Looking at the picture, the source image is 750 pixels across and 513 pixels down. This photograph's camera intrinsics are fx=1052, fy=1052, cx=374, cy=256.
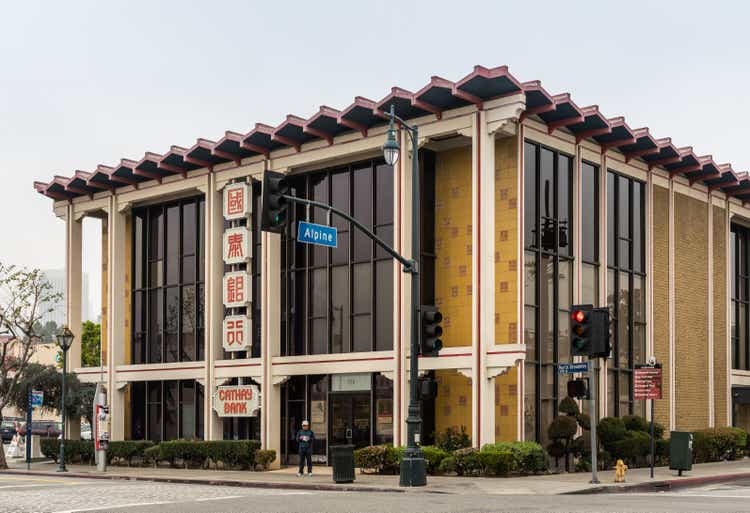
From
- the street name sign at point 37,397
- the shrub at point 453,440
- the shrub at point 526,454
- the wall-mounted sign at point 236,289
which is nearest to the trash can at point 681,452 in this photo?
the shrub at point 526,454

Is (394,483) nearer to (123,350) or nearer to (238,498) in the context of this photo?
(238,498)

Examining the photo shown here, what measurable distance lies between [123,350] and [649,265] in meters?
20.5

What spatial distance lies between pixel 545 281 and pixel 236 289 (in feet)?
36.3

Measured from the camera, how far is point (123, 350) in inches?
1642

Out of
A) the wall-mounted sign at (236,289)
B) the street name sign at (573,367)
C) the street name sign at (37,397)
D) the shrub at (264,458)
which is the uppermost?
the wall-mounted sign at (236,289)

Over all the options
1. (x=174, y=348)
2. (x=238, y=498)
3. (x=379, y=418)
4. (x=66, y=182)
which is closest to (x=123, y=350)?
(x=174, y=348)

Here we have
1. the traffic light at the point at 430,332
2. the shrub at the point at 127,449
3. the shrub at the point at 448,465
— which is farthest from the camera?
the shrub at the point at 127,449

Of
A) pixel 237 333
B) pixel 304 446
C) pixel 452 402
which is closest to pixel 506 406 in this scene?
pixel 452 402

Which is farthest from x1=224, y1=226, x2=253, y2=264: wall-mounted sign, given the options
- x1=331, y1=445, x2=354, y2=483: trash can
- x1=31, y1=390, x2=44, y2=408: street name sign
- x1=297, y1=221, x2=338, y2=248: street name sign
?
x1=297, y1=221, x2=338, y2=248: street name sign

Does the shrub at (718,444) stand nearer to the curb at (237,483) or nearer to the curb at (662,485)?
the curb at (662,485)

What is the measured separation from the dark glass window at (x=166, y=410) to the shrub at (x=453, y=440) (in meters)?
11.4

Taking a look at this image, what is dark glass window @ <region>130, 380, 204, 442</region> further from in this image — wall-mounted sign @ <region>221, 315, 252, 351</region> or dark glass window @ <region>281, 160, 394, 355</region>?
dark glass window @ <region>281, 160, 394, 355</region>

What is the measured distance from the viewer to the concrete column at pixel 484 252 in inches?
1159

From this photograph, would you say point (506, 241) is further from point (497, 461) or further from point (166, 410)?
point (166, 410)
